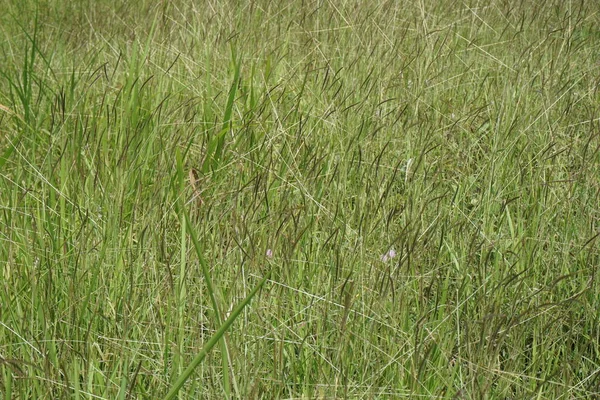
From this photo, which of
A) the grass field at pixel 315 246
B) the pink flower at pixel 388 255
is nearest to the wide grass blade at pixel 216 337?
the grass field at pixel 315 246

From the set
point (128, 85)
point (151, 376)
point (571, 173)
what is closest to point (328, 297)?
point (151, 376)

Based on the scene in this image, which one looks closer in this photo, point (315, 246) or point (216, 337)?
point (216, 337)

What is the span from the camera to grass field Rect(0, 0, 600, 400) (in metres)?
1.29

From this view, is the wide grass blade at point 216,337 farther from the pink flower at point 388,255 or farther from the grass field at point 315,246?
the pink flower at point 388,255

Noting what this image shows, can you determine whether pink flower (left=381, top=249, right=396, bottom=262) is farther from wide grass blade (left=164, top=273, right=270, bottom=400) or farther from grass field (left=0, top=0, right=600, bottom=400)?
wide grass blade (left=164, top=273, right=270, bottom=400)

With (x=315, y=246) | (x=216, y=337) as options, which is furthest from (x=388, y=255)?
(x=216, y=337)

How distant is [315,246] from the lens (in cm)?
173

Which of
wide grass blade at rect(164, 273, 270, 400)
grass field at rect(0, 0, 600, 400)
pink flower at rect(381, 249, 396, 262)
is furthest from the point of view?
pink flower at rect(381, 249, 396, 262)

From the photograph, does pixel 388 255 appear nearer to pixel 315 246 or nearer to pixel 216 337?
pixel 315 246

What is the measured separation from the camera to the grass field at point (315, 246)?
1.29 m

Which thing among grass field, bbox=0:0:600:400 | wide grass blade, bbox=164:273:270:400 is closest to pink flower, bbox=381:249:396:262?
grass field, bbox=0:0:600:400

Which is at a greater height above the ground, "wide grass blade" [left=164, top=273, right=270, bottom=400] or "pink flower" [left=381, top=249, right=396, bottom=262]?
"wide grass blade" [left=164, top=273, right=270, bottom=400]

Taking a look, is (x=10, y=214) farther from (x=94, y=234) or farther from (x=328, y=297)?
(x=328, y=297)

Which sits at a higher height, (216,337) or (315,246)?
(216,337)
